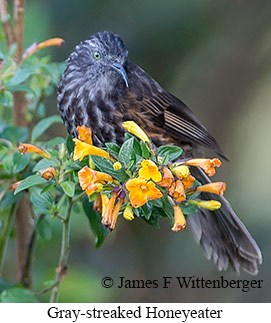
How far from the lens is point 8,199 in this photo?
310 centimetres

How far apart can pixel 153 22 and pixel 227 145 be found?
1.08 meters

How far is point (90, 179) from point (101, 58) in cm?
118

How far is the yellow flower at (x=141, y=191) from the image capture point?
7.31 feet

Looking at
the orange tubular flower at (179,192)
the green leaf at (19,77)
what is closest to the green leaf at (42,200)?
the green leaf at (19,77)

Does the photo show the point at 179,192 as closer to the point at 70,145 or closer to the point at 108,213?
the point at 108,213

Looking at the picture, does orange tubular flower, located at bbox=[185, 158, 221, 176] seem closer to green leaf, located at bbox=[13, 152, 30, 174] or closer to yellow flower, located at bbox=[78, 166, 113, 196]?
yellow flower, located at bbox=[78, 166, 113, 196]

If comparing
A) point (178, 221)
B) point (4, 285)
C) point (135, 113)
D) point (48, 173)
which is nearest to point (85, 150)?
point (48, 173)

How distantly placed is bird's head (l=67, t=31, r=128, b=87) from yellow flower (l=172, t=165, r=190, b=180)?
916 mm

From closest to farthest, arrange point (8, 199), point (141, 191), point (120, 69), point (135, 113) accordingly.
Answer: point (141, 191) → point (8, 199) → point (120, 69) → point (135, 113)

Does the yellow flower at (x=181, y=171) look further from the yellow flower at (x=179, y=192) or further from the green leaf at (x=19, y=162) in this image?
the green leaf at (x=19, y=162)

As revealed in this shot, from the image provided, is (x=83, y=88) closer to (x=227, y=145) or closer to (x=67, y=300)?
(x=67, y=300)

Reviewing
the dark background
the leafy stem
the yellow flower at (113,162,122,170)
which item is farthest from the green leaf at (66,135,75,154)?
the dark background

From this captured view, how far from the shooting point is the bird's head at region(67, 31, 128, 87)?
328 centimetres

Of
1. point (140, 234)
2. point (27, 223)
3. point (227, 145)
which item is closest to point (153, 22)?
point (227, 145)
